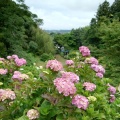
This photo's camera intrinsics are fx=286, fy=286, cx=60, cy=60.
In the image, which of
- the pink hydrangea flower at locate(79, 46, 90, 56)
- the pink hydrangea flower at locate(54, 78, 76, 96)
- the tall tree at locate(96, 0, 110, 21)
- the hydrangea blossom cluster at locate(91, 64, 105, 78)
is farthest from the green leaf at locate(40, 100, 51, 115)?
the tall tree at locate(96, 0, 110, 21)

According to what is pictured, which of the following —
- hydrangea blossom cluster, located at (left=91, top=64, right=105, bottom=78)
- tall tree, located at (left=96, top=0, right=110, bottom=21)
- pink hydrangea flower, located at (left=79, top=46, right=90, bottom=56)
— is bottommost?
hydrangea blossom cluster, located at (left=91, top=64, right=105, bottom=78)

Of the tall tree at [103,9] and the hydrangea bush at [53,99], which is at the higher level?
the tall tree at [103,9]

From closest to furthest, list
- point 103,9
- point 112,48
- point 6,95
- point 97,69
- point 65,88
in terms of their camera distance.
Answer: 1. point 65,88
2. point 6,95
3. point 97,69
4. point 112,48
5. point 103,9

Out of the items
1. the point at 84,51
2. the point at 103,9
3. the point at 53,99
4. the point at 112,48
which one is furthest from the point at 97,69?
the point at 103,9

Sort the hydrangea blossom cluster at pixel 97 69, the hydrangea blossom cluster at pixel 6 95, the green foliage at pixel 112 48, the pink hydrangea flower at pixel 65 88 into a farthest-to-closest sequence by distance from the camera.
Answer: the green foliage at pixel 112 48, the hydrangea blossom cluster at pixel 97 69, the hydrangea blossom cluster at pixel 6 95, the pink hydrangea flower at pixel 65 88

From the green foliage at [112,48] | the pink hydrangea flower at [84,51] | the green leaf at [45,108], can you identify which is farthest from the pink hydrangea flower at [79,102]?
the green foliage at [112,48]

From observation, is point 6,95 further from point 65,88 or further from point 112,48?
point 112,48

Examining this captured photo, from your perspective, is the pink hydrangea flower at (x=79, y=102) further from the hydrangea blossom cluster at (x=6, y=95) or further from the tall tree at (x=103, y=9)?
the tall tree at (x=103, y=9)

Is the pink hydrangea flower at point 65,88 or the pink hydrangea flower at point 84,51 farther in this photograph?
the pink hydrangea flower at point 84,51

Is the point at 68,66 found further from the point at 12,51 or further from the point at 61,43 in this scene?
the point at 61,43

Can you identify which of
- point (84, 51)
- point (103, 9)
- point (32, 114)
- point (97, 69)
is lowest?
point (32, 114)

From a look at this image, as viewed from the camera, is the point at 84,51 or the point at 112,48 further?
the point at 112,48

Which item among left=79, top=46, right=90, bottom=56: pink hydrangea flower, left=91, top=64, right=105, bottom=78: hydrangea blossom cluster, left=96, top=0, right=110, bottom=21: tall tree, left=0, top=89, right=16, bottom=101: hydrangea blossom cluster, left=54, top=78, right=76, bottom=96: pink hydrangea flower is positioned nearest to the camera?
left=54, top=78, right=76, bottom=96: pink hydrangea flower

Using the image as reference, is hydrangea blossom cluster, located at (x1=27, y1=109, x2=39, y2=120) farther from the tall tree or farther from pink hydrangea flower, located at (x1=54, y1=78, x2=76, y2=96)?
the tall tree
